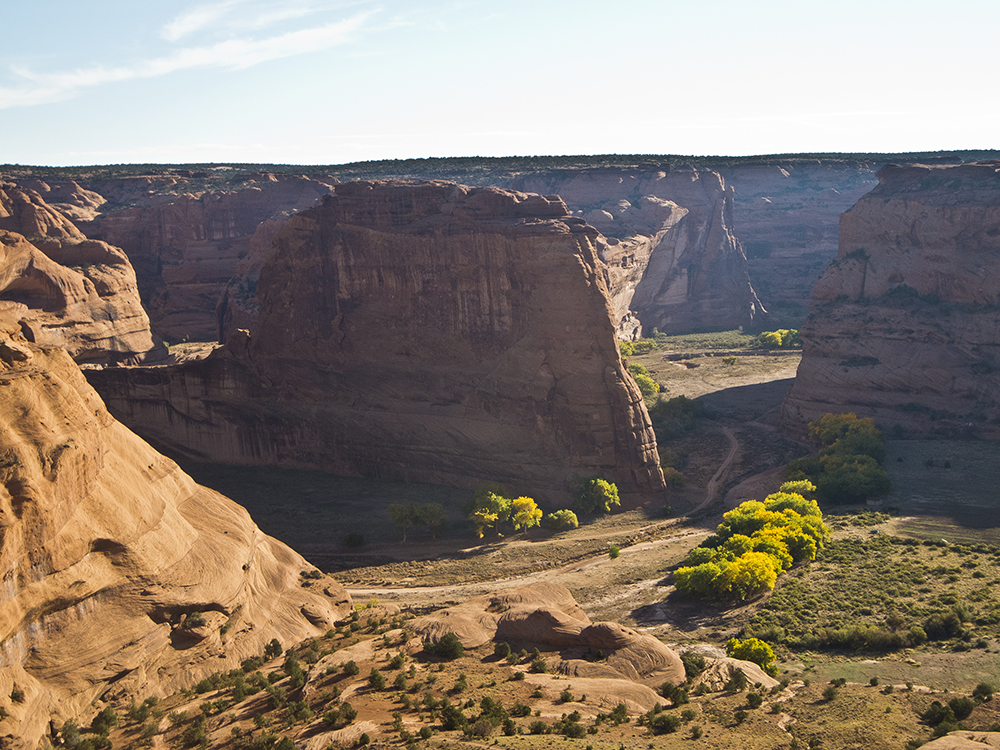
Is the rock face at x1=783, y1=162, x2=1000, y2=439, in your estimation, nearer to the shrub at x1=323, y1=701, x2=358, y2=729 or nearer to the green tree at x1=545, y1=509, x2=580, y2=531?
the green tree at x1=545, y1=509, x2=580, y2=531

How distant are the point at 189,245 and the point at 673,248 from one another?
3191 inches

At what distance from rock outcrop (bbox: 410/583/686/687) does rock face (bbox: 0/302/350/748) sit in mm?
8427

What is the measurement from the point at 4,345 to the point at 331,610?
20849 mm

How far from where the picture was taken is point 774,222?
195 m

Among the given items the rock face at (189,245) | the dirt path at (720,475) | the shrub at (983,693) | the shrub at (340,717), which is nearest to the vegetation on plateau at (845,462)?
the dirt path at (720,475)

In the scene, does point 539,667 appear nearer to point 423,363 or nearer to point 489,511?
point 489,511

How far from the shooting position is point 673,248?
161750mm

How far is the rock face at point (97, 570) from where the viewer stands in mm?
34594

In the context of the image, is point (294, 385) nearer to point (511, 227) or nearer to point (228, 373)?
point (228, 373)

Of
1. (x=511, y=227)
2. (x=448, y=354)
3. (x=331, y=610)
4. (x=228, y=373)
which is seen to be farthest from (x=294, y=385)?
(x=331, y=610)

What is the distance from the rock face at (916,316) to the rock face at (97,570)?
6709 cm

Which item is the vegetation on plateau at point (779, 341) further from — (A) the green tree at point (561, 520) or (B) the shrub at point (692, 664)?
(B) the shrub at point (692, 664)

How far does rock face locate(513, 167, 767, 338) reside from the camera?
154 metres

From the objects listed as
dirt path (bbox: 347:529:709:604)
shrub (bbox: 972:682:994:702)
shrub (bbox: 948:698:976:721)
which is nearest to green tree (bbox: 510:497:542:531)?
dirt path (bbox: 347:529:709:604)
